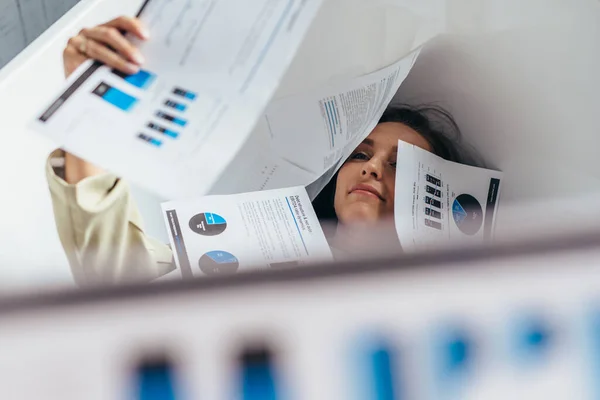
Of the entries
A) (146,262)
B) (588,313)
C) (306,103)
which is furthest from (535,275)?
(306,103)

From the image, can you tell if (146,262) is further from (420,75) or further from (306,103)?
(420,75)

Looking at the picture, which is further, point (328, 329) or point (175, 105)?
point (175, 105)

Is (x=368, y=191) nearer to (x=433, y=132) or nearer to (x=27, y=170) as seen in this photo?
(x=433, y=132)

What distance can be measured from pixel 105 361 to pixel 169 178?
350 mm

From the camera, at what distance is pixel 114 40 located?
0.49 meters

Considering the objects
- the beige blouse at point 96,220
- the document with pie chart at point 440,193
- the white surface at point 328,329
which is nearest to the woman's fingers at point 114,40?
the beige blouse at point 96,220

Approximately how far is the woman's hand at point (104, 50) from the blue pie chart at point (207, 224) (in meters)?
0.12

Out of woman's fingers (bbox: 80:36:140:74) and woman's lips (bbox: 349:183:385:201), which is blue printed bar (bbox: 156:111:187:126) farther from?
woman's lips (bbox: 349:183:385:201)

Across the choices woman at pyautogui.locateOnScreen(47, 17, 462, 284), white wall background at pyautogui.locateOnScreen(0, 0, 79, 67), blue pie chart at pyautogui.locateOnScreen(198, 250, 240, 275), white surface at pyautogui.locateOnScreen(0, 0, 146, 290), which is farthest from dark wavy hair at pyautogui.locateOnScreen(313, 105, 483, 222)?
white wall background at pyautogui.locateOnScreen(0, 0, 79, 67)

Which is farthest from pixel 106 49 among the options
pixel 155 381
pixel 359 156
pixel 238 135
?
pixel 155 381

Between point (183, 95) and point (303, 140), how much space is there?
0.11 meters

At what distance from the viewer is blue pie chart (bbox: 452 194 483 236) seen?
50 cm

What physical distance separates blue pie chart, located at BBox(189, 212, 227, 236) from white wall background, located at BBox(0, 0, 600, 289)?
0.09 ft

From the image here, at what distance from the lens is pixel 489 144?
0.57 meters
